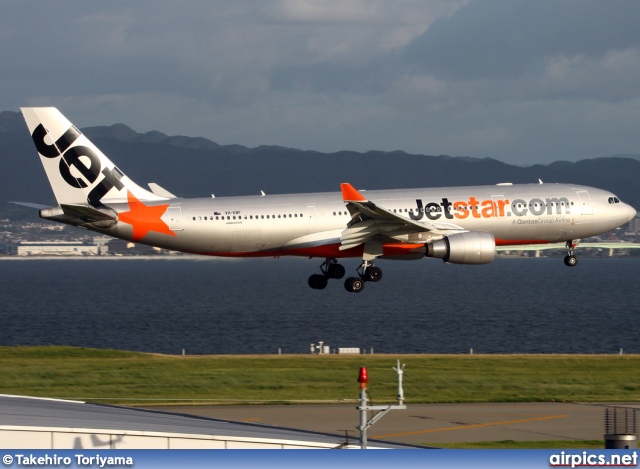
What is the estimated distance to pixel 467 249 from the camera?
57.0 m

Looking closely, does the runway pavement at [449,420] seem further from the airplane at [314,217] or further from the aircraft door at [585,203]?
the aircraft door at [585,203]

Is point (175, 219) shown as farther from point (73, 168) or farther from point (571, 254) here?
point (571, 254)

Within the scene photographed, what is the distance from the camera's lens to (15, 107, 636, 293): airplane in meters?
57.6

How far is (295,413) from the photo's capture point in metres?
40.9

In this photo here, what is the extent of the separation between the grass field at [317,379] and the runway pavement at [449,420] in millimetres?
2431

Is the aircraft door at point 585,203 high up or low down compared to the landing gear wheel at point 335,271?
up

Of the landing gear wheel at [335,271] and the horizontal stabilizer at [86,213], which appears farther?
the landing gear wheel at [335,271]

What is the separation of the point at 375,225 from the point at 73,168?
57.3 ft

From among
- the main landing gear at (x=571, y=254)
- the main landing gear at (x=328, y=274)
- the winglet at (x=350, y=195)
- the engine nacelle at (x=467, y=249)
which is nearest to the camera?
the winglet at (x=350, y=195)

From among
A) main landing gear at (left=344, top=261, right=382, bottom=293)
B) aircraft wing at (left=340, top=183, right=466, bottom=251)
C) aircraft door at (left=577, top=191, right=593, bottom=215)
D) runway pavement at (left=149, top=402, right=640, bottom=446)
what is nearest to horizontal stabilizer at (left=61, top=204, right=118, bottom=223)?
aircraft wing at (left=340, top=183, right=466, bottom=251)

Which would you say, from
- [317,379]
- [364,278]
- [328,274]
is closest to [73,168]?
[328,274]

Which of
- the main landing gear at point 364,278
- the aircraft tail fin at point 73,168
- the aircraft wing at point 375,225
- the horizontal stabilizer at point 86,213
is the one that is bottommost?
the main landing gear at point 364,278

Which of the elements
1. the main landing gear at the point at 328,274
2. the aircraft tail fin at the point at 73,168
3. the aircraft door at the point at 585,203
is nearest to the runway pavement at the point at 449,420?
the main landing gear at the point at 328,274

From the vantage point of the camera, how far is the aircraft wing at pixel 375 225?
2165 inches
